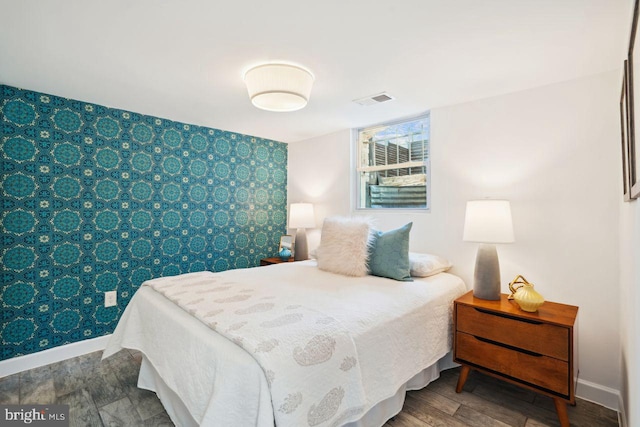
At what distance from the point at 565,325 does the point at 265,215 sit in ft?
10.6

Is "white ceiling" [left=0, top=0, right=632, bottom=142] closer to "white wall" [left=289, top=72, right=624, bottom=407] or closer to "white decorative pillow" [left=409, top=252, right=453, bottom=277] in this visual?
"white wall" [left=289, top=72, right=624, bottom=407]

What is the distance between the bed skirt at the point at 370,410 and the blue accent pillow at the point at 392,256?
0.68m

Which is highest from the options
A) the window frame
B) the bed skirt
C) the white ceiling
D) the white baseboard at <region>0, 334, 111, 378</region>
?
the white ceiling

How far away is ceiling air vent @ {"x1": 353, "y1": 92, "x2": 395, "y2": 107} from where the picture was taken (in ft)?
8.29

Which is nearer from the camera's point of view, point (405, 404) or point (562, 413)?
point (562, 413)

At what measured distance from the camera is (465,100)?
2627mm

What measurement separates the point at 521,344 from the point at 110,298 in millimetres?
3308

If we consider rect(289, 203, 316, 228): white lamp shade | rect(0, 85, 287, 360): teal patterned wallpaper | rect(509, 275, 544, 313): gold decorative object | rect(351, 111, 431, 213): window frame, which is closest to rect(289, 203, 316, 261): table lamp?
rect(289, 203, 316, 228): white lamp shade

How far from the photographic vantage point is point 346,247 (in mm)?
2572

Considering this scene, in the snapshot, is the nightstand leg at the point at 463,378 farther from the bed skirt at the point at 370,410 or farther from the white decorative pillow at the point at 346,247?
the white decorative pillow at the point at 346,247

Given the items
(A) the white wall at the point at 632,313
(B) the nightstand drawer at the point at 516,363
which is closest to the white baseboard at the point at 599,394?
(A) the white wall at the point at 632,313

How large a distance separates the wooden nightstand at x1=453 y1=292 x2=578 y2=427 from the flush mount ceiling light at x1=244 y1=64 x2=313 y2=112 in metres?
1.81

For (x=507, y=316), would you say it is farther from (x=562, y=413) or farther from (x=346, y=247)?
(x=346, y=247)

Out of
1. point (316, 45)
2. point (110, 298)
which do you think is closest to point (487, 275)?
point (316, 45)
